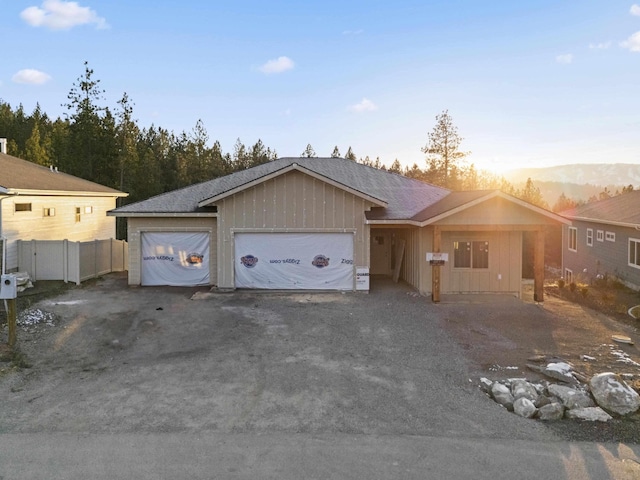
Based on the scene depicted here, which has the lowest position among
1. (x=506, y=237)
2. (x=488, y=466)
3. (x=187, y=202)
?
(x=488, y=466)

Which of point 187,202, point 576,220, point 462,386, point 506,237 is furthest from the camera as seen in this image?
point 576,220

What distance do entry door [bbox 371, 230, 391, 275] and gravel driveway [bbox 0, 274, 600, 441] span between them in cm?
662

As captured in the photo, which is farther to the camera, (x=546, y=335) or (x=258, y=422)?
(x=546, y=335)

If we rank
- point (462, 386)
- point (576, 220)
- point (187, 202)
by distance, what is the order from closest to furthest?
1. point (462, 386)
2. point (187, 202)
3. point (576, 220)

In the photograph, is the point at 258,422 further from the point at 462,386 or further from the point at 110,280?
the point at 110,280

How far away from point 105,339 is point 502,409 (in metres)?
8.40

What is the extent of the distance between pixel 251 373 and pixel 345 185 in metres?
8.90

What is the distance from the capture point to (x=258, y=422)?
5.92 m

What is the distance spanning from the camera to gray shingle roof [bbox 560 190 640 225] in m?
18.0

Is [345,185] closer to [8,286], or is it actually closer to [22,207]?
[8,286]

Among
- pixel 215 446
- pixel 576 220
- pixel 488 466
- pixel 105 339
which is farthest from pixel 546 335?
pixel 576 220

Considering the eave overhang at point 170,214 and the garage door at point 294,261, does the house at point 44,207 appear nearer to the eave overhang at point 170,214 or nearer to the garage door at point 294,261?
the eave overhang at point 170,214

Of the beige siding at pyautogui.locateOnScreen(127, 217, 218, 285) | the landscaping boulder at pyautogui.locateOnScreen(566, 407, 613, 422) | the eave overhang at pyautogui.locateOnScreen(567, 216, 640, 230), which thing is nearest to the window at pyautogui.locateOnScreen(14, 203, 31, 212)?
the beige siding at pyautogui.locateOnScreen(127, 217, 218, 285)

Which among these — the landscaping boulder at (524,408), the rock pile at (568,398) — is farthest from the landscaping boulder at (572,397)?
the landscaping boulder at (524,408)
